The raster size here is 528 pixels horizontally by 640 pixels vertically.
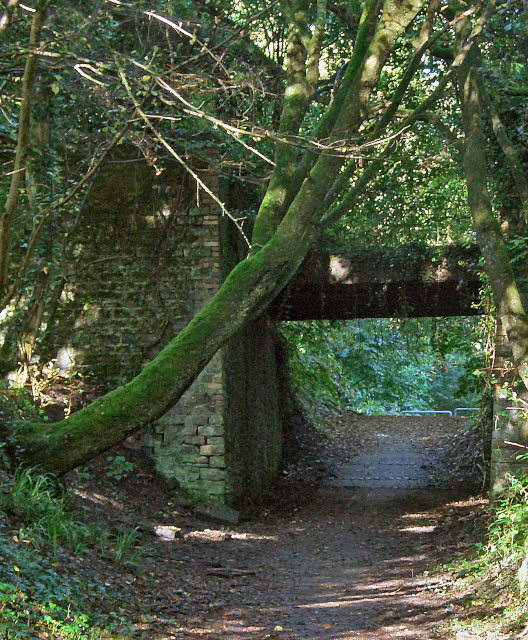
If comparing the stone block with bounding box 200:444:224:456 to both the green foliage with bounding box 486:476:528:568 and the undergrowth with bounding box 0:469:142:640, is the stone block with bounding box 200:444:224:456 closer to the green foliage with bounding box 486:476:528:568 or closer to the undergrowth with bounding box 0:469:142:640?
the undergrowth with bounding box 0:469:142:640

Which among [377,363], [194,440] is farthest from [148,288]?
[377,363]

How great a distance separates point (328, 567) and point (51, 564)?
339 centimetres

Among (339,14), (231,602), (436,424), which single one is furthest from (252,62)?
(436,424)

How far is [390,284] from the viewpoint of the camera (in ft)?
36.7

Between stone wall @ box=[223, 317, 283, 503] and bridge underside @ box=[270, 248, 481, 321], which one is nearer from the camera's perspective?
stone wall @ box=[223, 317, 283, 503]

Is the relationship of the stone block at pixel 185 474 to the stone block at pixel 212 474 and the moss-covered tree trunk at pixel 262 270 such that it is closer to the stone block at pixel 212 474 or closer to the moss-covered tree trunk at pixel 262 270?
the stone block at pixel 212 474

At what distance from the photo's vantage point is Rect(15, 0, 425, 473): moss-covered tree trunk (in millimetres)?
Answer: 6219

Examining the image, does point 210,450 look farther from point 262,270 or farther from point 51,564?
point 51,564

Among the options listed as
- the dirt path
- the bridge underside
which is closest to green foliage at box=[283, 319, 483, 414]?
the bridge underside

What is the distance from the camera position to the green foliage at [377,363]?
15.4 metres

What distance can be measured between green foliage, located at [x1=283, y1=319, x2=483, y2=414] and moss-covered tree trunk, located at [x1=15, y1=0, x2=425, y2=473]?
7.32 meters

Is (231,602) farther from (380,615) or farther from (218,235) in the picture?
(218,235)

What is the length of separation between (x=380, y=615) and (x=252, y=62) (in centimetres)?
730

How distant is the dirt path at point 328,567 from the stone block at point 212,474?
688 millimetres
